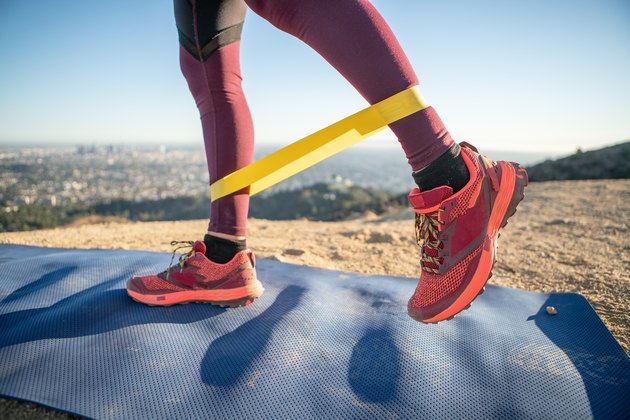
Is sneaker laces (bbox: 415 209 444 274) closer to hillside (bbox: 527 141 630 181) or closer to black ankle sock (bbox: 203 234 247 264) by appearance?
black ankle sock (bbox: 203 234 247 264)

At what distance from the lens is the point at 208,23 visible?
1231 mm

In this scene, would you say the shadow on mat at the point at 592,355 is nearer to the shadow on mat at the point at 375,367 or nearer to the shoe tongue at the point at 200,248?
the shadow on mat at the point at 375,367

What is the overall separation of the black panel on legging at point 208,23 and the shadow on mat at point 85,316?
1.01 metres

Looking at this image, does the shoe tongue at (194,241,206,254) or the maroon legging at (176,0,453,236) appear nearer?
the maroon legging at (176,0,453,236)

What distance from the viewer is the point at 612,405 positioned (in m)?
0.85

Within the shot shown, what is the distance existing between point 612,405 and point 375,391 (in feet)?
2.00

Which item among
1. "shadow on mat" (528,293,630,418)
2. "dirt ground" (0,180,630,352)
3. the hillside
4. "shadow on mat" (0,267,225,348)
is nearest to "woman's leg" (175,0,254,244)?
"shadow on mat" (0,267,225,348)

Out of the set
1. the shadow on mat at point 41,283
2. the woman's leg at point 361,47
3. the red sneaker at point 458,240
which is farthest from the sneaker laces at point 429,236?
the shadow on mat at point 41,283

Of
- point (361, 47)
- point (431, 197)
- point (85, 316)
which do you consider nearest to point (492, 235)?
point (431, 197)

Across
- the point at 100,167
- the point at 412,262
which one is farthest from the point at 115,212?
the point at 100,167

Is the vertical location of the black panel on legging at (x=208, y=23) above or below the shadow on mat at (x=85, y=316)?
above

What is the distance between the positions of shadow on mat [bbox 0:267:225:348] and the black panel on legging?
1.01m

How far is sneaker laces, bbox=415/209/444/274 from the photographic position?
103 centimetres

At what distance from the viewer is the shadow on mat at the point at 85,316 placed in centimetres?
107
